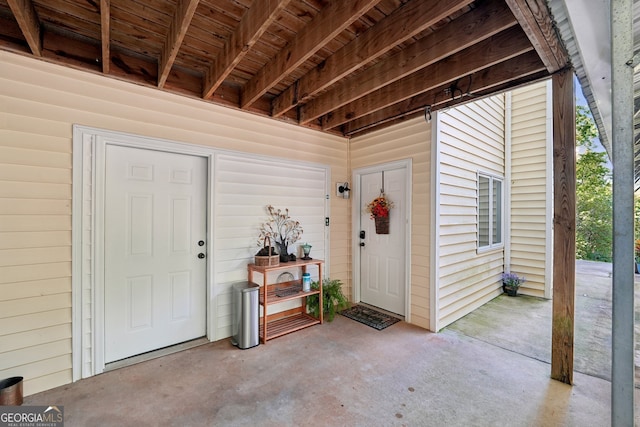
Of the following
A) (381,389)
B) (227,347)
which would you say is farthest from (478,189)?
(227,347)

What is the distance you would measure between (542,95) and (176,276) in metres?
6.34

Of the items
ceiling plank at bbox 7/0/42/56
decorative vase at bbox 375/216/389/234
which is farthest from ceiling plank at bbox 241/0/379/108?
decorative vase at bbox 375/216/389/234

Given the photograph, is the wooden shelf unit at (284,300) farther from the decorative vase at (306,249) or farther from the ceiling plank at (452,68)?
the ceiling plank at (452,68)

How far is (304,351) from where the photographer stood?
280cm

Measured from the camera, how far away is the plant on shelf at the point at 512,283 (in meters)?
4.74

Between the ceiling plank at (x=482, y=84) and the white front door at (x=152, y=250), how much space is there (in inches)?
96.7

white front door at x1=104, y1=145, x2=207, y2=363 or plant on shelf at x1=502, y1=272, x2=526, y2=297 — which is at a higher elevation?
white front door at x1=104, y1=145, x2=207, y2=363

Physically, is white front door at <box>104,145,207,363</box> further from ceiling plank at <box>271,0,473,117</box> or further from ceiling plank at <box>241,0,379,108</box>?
ceiling plank at <box>271,0,473,117</box>

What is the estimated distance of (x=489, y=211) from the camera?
4.59 meters

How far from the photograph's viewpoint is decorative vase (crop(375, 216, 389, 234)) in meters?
3.77

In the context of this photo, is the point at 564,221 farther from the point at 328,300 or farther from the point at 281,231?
the point at 281,231

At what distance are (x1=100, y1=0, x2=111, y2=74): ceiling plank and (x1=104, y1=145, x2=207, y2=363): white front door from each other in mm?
703

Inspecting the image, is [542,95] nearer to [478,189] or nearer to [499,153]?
[499,153]

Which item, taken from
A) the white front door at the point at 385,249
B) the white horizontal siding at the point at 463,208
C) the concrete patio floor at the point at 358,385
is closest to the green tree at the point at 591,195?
the white horizontal siding at the point at 463,208
